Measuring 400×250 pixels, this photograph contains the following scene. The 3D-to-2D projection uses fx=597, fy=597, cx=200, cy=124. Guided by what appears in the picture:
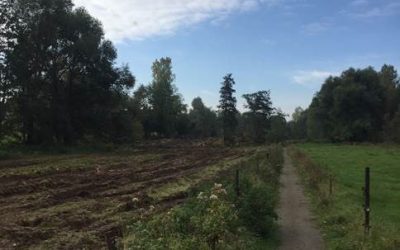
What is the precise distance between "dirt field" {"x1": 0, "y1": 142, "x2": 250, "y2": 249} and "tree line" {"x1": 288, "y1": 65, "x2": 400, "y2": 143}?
94.7m

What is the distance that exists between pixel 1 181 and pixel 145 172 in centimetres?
1045

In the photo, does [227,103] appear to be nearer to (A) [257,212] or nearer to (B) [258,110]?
(B) [258,110]

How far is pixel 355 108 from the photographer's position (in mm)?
129500

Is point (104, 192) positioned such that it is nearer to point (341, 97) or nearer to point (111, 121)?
point (111, 121)

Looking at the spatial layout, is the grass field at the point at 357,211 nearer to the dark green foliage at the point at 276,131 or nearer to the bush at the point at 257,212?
the bush at the point at 257,212

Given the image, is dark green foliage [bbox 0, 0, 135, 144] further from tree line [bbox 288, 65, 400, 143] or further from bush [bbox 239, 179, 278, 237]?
tree line [bbox 288, 65, 400, 143]

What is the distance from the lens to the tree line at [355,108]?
418 feet

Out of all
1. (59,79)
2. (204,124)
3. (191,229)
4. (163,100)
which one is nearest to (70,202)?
(191,229)

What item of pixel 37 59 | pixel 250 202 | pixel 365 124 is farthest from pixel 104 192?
pixel 365 124

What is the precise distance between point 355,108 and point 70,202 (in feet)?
373

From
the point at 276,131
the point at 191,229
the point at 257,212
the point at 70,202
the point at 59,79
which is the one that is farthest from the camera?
the point at 276,131

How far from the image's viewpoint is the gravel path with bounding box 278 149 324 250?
18.1 meters

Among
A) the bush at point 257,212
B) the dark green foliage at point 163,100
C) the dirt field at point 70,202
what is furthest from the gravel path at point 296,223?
the dark green foliage at point 163,100

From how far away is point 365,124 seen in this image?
12444 cm
